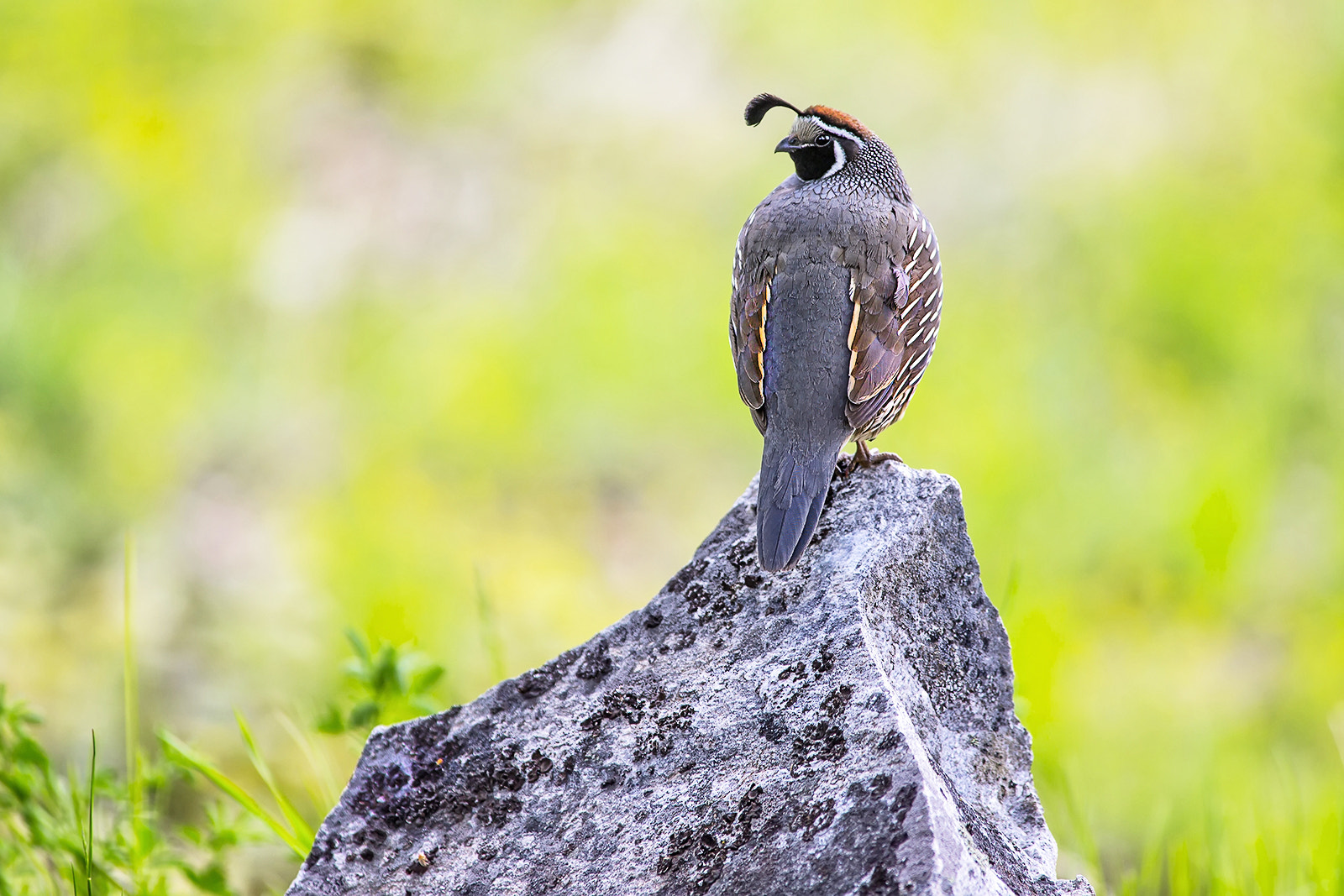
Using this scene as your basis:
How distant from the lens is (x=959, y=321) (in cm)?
767

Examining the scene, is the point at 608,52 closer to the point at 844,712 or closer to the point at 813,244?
the point at 813,244

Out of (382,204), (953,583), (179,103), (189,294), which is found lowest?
(953,583)

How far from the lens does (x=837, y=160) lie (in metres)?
4.02

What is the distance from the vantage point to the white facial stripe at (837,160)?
4000mm

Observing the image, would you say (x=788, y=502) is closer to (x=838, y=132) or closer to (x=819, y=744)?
(x=819, y=744)

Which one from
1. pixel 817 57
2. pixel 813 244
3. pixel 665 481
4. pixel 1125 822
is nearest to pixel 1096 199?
pixel 817 57

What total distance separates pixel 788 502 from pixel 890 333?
84 cm

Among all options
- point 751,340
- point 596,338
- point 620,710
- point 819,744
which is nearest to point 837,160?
point 751,340

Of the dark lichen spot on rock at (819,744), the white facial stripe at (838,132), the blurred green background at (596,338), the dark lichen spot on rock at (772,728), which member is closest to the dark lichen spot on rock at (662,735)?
the dark lichen spot on rock at (772,728)

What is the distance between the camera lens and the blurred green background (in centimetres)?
648

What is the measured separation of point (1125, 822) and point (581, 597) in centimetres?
274

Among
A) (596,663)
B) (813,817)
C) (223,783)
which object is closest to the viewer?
(813,817)

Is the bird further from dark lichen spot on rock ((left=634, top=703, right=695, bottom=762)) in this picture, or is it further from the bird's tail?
dark lichen spot on rock ((left=634, top=703, right=695, bottom=762))

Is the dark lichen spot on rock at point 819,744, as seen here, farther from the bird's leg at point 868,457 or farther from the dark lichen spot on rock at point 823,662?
the bird's leg at point 868,457
